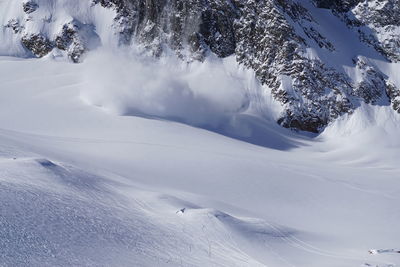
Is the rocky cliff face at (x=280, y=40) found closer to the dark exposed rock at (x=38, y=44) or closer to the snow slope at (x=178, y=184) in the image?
the dark exposed rock at (x=38, y=44)

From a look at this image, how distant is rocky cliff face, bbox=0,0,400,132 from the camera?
102 ft

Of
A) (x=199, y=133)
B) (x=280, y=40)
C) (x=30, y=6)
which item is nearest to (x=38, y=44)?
(x=30, y=6)

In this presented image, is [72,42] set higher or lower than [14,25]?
lower

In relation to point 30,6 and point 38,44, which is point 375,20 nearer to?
point 38,44

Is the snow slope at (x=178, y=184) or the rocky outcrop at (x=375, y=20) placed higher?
the rocky outcrop at (x=375, y=20)

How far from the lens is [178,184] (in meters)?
15.9

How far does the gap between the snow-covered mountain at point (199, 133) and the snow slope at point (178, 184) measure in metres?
0.06

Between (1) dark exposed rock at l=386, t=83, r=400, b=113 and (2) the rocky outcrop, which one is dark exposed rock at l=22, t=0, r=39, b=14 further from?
(1) dark exposed rock at l=386, t=83, r=400, b=113

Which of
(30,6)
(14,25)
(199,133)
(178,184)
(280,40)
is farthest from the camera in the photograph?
(14,25)

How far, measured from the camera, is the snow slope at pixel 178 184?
7.23 metres

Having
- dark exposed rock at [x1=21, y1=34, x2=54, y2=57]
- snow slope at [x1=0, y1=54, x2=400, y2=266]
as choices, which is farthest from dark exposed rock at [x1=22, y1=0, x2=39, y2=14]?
snow slope at [x1=0, y1=54, x2=400, y2=266]

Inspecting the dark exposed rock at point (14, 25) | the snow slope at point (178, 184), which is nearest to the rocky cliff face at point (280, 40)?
the dark exposed rock at point (14, 25)

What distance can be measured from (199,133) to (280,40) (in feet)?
37.9

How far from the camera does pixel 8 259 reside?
562 centimetres
